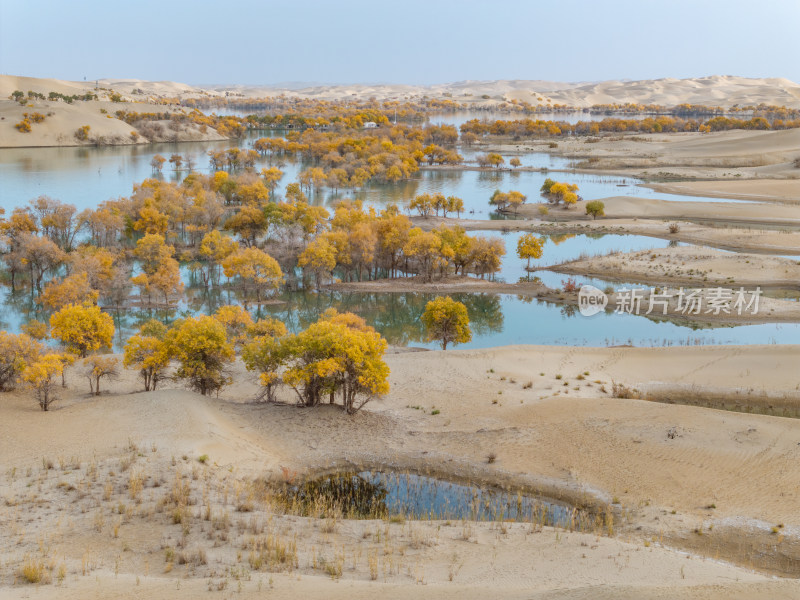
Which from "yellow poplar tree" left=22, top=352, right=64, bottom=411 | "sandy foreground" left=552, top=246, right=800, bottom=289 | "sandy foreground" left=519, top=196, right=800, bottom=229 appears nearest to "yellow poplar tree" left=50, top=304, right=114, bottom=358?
"yellow poplar tree" left=22, top=352, right=64, bottom=411

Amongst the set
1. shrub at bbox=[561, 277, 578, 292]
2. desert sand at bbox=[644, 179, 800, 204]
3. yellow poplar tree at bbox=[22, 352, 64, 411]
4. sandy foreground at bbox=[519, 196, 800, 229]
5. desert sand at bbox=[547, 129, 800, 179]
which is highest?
desert sand at bbox=[547, 129, 800, 179]

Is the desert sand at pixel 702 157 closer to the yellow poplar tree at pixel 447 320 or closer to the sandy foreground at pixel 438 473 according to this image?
the yellow poplar tree at pixel 447 320

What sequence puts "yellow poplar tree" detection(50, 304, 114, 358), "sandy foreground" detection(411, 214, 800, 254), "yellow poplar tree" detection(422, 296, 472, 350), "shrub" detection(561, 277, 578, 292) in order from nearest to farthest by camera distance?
"yellow poplar tree" detection(50, 304, 114, 358) < "yellow poplar tree" detection(422, 296, 472, 350) < "shrub" detection(561, 277, 578, 292) < "sandy foreground" detection(411, 214, 800, 254)

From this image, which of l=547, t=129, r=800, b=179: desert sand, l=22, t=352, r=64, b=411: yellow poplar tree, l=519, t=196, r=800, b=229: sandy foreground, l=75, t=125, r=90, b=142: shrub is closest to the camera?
l=22, t=352, r=64, b=411: yellow poplar tree

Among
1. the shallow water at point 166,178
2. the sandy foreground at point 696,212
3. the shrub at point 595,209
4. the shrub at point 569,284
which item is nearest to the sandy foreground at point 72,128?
the shallow water at point 166,178

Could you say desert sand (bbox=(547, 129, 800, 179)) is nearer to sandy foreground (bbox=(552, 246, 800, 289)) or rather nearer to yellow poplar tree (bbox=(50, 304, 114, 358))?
sandy foreground (bbox=(552, 246, 800, 289))

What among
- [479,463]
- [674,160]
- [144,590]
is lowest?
[479,463]

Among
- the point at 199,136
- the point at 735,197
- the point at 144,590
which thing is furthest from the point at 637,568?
the point at 199,136

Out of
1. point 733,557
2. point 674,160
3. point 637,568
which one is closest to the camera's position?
point 637,568

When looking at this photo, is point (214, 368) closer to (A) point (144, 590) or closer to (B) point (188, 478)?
(B) point (188, 478)
